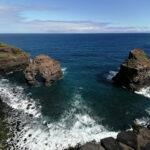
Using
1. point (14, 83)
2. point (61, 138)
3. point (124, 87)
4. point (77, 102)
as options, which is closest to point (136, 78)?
point (124, 87)

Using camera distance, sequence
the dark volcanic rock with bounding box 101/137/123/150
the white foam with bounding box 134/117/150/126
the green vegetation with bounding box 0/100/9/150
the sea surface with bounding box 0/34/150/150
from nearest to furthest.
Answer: the dark volcanic rock with bounding box 101/137/123/150
the green vegetation with bounding box 0/100/9/150
the sea surface with bounding box 0/34/150/150
the white foam with bounding box 134/117/150/126

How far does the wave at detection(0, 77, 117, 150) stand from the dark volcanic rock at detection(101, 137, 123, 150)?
9.07 feet

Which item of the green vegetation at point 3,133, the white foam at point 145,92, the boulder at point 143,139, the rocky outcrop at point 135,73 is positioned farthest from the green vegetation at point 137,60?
the green vegetation at point 3,133

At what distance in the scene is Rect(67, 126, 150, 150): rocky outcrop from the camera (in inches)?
914

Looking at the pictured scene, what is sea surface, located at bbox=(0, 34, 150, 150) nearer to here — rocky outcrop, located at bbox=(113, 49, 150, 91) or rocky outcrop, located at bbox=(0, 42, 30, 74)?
rocky outcrop, located at bbox=(113, 49, 150, 91)

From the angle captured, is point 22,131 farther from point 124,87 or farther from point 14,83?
point 124,87

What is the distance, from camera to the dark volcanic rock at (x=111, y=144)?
23369 mm

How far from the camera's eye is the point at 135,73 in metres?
43.8

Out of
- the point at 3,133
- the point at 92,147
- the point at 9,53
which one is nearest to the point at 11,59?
the point at 9,53

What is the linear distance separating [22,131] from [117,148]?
65.3 ft

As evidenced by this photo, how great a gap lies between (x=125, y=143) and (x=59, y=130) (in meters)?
13.9

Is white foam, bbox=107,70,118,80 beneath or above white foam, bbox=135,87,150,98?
above

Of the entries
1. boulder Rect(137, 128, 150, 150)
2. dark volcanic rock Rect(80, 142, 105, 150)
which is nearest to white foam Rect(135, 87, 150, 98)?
boulder Rect(137, 128, 150, 150)

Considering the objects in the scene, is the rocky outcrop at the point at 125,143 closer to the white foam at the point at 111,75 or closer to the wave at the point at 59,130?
the wave at the point at 59,130
